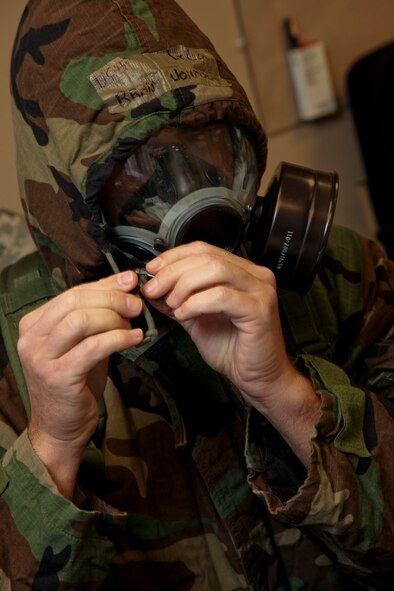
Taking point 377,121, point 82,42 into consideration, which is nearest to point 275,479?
point 82,42

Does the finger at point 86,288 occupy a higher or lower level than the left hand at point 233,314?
higher

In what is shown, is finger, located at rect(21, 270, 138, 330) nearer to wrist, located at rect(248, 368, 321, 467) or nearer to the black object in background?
wrist, located at rect(248, 368, 321, 467)

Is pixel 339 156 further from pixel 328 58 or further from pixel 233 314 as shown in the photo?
pixel 233 314

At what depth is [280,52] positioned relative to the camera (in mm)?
2248

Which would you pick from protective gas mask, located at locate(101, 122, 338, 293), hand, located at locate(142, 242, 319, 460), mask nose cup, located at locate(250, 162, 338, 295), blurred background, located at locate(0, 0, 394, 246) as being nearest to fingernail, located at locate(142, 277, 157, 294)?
hand, located at locate(142, 242, 319, 460)

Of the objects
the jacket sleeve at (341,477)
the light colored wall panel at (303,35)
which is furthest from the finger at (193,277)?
the light colored wall panel at (303,35)

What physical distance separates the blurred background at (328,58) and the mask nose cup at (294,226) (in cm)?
103

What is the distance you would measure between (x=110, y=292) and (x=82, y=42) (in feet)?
1.23

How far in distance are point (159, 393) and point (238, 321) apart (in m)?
0.28

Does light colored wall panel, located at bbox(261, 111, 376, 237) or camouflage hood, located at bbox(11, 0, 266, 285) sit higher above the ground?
camouflage hood, located at bbox(11, 0, 266, 285)

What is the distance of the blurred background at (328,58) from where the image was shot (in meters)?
2.16

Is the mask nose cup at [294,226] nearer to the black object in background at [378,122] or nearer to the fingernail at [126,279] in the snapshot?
the fingernail at [126,279]

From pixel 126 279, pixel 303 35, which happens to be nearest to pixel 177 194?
pixel 126 279

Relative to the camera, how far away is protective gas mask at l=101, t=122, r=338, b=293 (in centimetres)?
100
